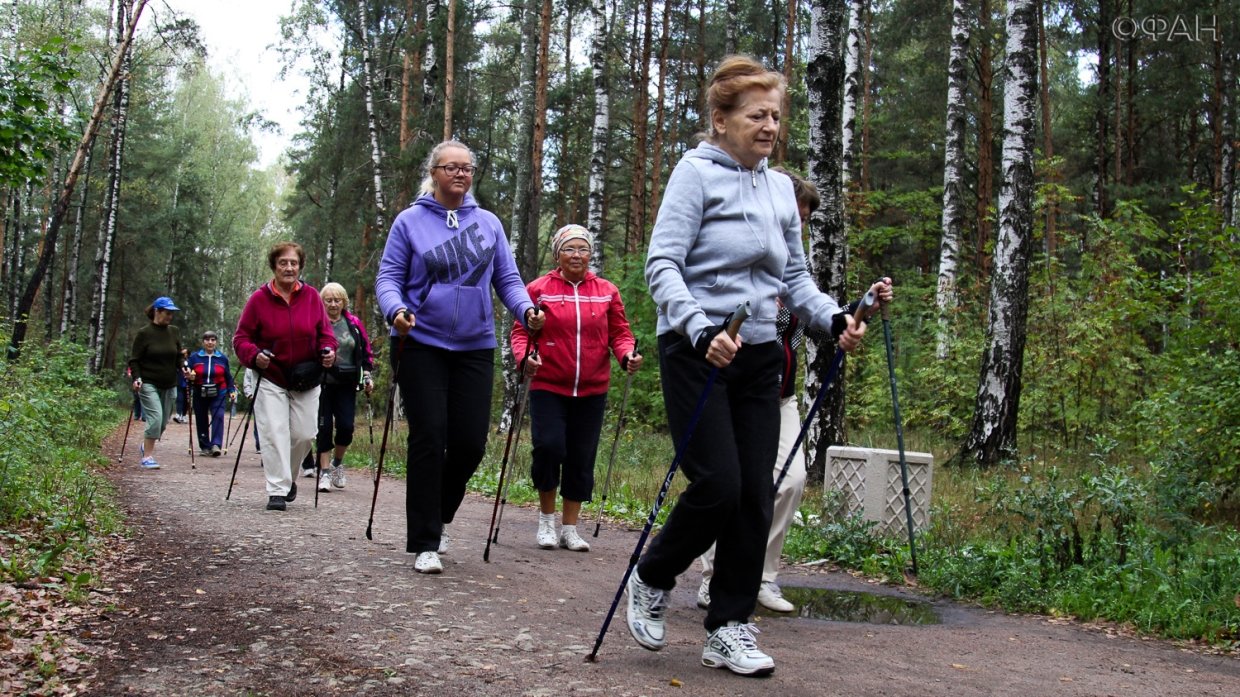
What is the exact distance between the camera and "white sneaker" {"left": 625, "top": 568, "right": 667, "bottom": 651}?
4.30m

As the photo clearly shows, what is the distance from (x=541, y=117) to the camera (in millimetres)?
21625

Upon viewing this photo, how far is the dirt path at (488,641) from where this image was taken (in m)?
4.00

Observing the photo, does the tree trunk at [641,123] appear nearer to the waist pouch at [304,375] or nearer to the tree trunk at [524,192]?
the tree trunk at [524,192]

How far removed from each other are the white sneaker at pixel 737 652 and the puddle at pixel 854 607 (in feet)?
4.72

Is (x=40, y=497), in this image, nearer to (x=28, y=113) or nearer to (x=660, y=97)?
(x=28, y=113)

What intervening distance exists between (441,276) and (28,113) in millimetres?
7473

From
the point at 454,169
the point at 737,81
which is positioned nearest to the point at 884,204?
the point at 454,169

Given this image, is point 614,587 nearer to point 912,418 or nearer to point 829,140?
point 829,140

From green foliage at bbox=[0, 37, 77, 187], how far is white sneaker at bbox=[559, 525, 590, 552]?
23.3 feet

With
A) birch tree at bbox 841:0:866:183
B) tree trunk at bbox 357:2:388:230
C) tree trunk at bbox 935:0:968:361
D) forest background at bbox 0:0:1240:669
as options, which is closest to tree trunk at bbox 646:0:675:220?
forest background at bbox 0:0:1240:669

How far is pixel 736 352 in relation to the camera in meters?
4.02

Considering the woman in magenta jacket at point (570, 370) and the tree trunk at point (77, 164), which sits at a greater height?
the tree trunk at point (77, 164)

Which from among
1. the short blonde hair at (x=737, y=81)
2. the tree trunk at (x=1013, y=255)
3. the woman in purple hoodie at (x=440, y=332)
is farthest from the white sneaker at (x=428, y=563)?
the tree trunk at (x=1013, y=255)

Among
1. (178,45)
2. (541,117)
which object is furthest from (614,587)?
(178,45)
